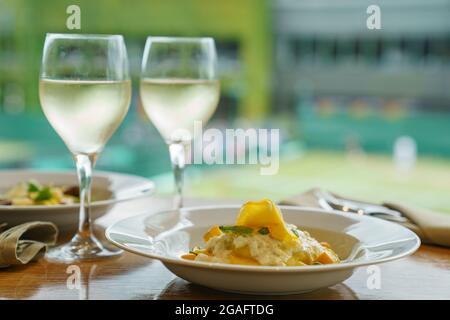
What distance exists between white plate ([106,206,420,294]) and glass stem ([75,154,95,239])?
79mm

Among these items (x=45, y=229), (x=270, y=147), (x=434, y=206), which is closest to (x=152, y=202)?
(x=45, y=229)

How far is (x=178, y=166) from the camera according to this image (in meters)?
0.92

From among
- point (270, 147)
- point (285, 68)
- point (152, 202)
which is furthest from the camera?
point (285, 68)

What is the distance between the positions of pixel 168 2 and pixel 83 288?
9.92 meters

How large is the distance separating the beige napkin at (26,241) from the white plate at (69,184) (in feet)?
0.08

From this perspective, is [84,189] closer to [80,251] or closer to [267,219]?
[80,251]

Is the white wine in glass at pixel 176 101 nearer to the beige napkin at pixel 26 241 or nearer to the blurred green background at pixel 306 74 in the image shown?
the beige napkin at pixel 26 241

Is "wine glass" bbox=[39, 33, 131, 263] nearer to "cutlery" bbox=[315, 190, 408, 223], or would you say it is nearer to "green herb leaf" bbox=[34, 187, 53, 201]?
"green herb leaf" bbox=[34, 187, 53, 201]

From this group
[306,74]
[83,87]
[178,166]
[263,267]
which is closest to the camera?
[263,267]

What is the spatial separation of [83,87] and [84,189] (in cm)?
11

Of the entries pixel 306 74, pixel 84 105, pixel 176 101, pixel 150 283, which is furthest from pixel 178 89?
pixel 306 74

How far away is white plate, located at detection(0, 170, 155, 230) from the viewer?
0.86 meters
